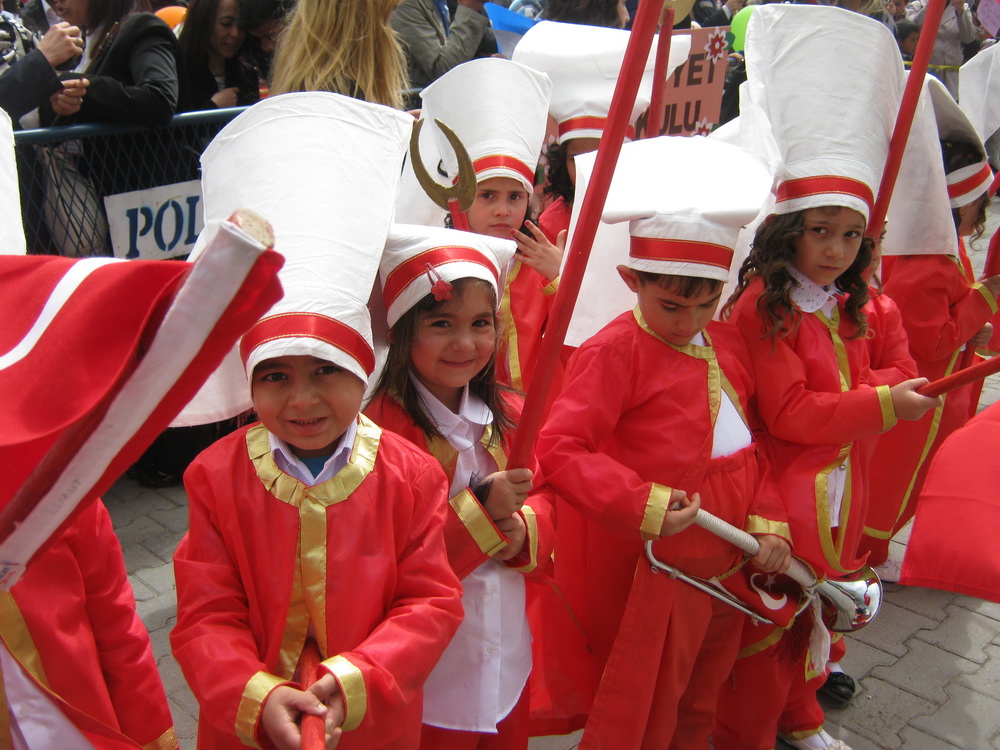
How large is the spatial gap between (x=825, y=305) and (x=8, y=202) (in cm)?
216

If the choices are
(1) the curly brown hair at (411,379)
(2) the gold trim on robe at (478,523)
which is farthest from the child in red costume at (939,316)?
(2) the gold trim on robe at (478,523)

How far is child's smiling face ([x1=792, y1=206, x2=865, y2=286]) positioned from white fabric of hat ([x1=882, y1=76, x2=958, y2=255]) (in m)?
0.42

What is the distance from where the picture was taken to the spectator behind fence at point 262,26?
175 inches

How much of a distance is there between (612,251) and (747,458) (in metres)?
0.71

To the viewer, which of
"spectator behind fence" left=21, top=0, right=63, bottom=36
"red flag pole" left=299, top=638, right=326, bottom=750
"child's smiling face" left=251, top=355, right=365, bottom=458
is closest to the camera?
"red flag pole" left=299, top=638, right=326, bottom=750

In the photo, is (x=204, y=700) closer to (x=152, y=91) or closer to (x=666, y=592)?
(x=666, y=592)

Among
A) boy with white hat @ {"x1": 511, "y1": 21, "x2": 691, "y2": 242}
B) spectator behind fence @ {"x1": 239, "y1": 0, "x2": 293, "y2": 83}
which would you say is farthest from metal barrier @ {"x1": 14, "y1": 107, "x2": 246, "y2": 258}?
boy with white hat @ {"x1": 511, "y1": 21, "x2": 691, "y2": 242}

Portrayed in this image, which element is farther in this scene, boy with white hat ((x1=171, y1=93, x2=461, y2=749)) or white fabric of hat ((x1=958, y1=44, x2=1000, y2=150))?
white fabric of hat ((x1=958, y1=44, x2=1000, y2=150))

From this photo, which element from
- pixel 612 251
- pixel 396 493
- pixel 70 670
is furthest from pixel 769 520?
pixel 70 670

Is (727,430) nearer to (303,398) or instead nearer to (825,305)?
(825,305)

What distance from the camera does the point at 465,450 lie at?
215 centimetres

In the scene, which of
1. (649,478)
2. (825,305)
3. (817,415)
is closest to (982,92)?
(825,305)

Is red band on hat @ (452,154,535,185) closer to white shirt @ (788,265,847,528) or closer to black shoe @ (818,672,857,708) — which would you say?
white shirt @ (788,265,847,528)

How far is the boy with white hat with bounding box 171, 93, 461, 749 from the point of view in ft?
5.46
